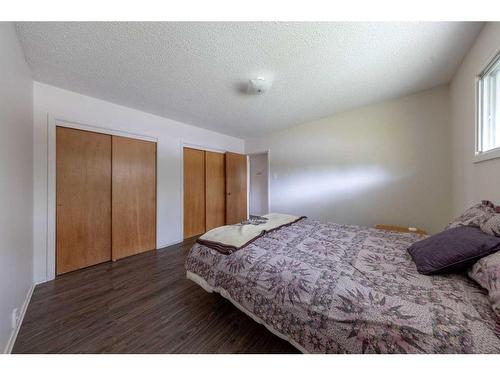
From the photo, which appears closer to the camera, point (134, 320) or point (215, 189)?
point (134, 320)

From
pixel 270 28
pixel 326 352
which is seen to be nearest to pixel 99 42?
pixel 270 28

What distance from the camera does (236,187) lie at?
4.40 m

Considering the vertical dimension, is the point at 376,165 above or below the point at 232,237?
above

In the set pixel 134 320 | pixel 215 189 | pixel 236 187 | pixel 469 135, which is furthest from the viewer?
pixel 236 187

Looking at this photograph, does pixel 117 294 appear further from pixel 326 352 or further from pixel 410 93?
pixel 410 93

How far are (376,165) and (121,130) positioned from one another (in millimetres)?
3968

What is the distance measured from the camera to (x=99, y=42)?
142cm

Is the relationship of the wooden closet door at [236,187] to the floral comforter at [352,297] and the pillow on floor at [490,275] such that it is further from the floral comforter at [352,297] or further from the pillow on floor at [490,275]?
the pillow on floor at [490,275]

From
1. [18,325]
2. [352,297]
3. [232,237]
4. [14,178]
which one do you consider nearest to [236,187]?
[232,237]

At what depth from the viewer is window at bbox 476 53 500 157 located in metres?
1.45

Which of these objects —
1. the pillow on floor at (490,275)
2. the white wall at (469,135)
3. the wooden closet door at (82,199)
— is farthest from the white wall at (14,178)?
the white wall at (469,135)

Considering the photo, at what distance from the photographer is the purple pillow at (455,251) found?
91cm

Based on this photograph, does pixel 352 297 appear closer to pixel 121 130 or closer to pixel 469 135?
pixel 469 135

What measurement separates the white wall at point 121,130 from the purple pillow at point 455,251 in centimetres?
327
